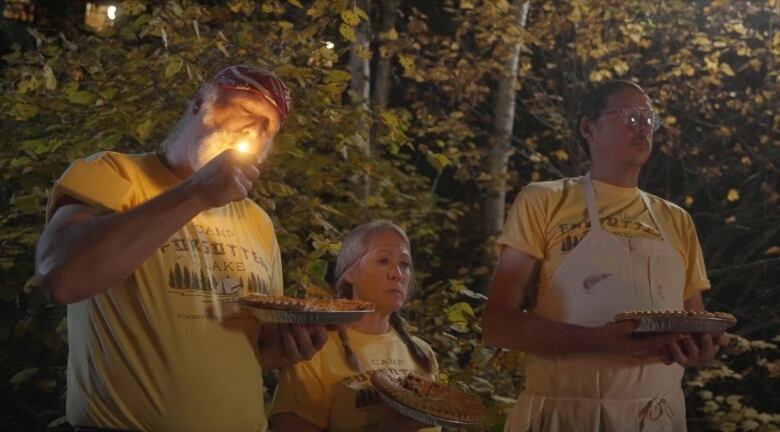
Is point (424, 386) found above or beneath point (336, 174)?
beneath

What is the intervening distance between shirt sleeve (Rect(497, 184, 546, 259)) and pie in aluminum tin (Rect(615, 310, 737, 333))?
47 centimetres

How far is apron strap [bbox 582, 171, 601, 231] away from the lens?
3098 millimetres

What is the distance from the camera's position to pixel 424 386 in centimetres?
305

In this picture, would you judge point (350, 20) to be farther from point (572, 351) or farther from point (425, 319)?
point (572, 351)

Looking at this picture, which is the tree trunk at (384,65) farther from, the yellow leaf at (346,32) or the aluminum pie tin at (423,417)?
the aluminum pie tin at (423,417)

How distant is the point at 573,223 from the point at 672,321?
1.79 ft

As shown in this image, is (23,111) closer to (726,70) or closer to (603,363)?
(603,363)

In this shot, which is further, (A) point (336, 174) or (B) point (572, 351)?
(A) point (336, 174)

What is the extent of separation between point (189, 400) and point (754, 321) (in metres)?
8.49

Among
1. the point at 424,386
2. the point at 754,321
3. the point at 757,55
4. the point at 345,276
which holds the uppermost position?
the point at 757,55

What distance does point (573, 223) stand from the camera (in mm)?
3119

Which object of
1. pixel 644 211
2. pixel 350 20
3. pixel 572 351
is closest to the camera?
pixel 572 351

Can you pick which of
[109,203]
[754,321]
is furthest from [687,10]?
[109,203]

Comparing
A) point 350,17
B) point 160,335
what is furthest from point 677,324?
point 350,17
